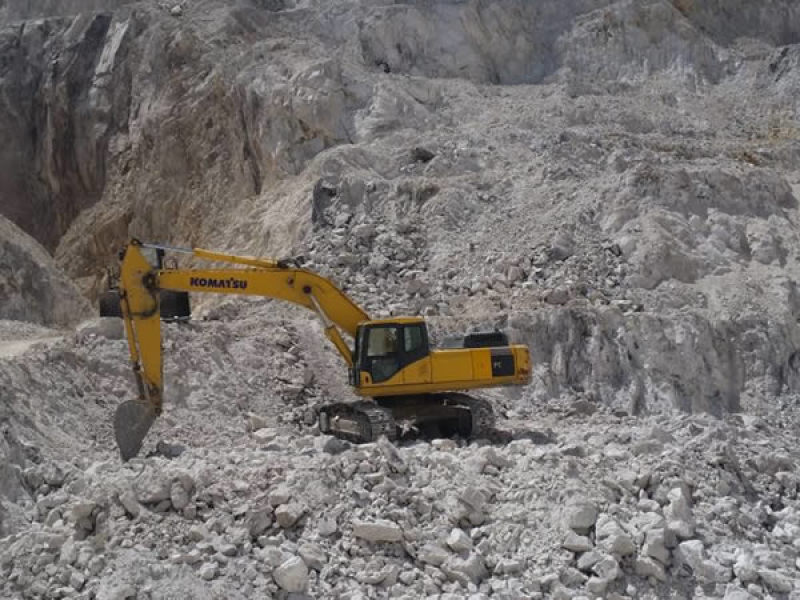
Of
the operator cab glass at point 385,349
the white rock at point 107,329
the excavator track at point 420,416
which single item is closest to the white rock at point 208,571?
the excavator track at point 420,416

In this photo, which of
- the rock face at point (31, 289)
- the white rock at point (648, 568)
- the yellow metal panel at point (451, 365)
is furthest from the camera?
the rock face at point (31, 289)

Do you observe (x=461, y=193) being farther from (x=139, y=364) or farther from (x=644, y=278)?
(x=139, y=364)

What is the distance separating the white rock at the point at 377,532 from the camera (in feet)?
29.0

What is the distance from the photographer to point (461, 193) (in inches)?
741

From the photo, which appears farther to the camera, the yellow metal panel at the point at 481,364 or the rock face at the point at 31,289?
the rock face at the point at 31,289

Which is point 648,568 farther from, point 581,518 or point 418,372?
point 418,372

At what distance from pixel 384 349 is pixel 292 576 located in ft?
13.6

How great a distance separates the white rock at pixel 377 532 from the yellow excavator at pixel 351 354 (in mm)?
2561

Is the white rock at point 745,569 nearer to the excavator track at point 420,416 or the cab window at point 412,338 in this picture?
the excavator track at point 420,416

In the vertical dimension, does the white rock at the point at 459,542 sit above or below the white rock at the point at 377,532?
below

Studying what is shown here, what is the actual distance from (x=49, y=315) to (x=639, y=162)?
11.6 metres

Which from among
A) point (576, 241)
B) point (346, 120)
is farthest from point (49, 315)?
point (576, 241)

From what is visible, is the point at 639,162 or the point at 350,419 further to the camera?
the point at 639,162

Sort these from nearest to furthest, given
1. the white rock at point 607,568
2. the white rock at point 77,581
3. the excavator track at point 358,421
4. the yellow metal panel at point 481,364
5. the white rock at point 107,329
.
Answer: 1. the white rock at point 77,581
2. the white rock at point 607,568
3. the excavator track at point 358,421
4. the yellow metal panel at point 481,364
5. the white rock at point 107,329
